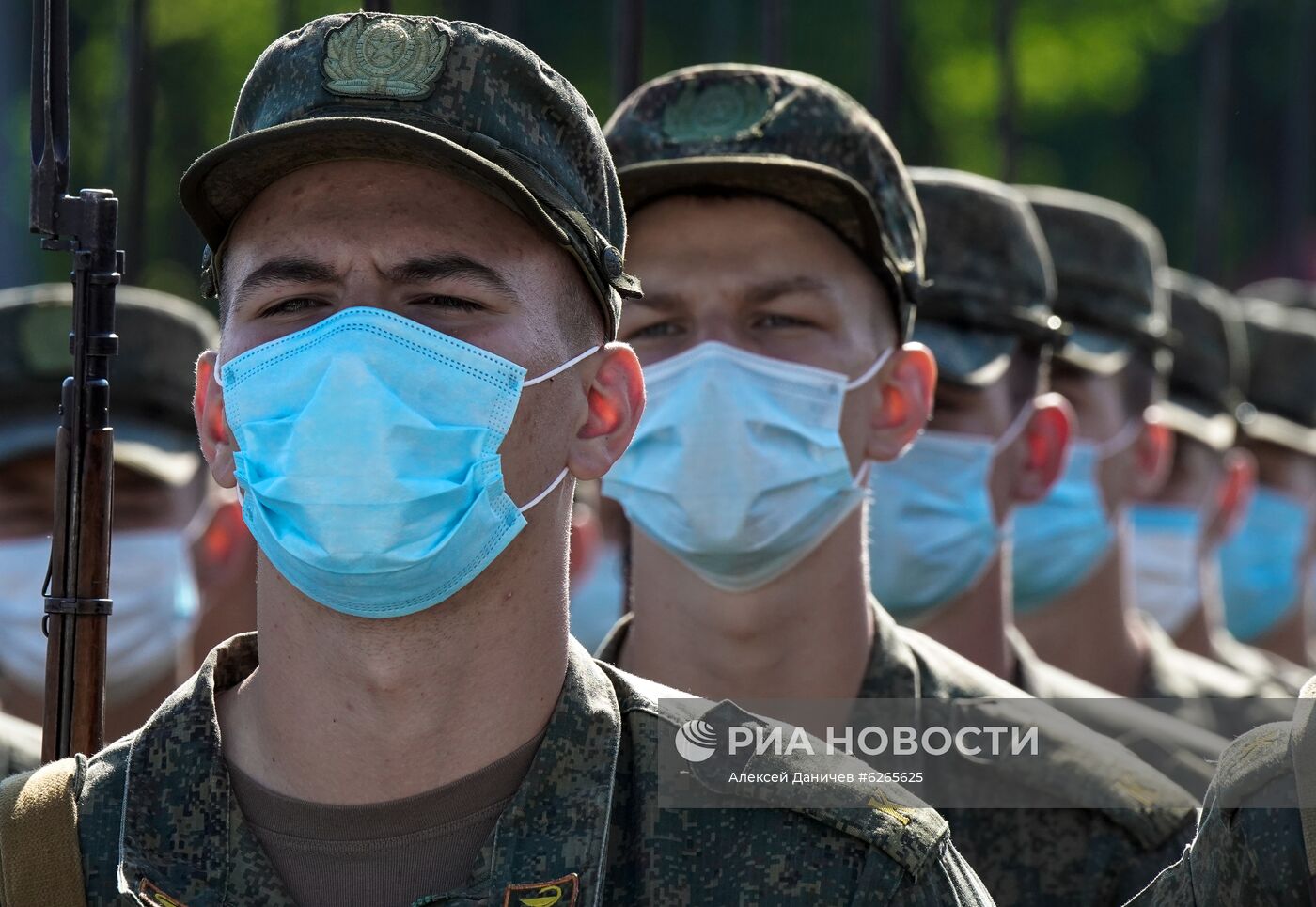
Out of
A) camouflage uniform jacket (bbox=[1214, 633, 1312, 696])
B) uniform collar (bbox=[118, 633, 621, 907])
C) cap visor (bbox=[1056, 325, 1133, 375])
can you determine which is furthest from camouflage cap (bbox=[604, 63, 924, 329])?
camouflage uniform jacket (bbox=[1214, 633, 1312, 696])

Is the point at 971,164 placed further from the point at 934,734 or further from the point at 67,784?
the point at 67,784

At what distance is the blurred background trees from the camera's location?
14.3m

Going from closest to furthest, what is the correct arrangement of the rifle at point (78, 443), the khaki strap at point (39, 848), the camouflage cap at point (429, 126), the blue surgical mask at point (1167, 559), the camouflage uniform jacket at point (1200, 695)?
the khaki strap at point (39, 848) < the camouflage cap at point (429, 126) < the rifle at point (78, 443) < the camouflage uniform jacket at point (1200, 695) < the blue surgical mask at point (1167, 559)

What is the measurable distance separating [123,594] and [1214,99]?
30.6 feet

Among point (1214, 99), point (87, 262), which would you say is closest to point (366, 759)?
point (87, 262)

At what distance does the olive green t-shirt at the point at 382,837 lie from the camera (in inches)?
126

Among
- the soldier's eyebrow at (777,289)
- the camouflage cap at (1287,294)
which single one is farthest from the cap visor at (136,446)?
the camouflage cap at (1287,294)

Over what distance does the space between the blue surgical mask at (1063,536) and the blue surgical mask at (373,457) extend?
14.8 feet

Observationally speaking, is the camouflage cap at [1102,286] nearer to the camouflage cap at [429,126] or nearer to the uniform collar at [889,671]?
the uniform collar at [889,671]

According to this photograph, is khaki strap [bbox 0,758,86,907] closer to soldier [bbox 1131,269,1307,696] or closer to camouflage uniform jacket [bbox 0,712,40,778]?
camouflage uniform jacket [bbox 0,712,40,778]

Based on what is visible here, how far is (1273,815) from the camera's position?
2986 millimetres

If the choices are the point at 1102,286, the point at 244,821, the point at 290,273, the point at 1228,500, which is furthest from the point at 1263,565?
the point at 244,821

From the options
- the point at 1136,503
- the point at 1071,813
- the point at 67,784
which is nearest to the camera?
the point at 67,784

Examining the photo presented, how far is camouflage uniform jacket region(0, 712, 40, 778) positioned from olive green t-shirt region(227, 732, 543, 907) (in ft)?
6.51
